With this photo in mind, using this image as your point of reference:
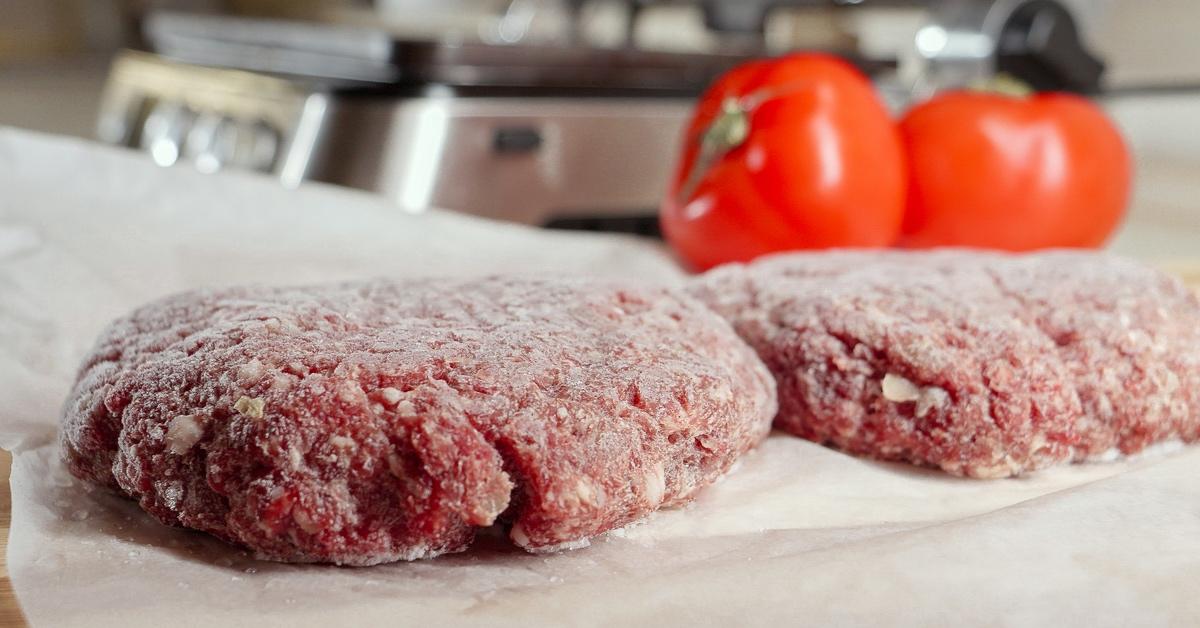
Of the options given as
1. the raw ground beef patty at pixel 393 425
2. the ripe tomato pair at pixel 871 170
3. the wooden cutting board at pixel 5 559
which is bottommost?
the wooden cutting board at pixel 5 559

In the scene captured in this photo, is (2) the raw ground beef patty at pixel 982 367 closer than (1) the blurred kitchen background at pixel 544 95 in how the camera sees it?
Yes

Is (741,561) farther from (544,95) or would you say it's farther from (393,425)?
(544,95)

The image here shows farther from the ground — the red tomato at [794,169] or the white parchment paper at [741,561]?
the red tomato at [794,169]

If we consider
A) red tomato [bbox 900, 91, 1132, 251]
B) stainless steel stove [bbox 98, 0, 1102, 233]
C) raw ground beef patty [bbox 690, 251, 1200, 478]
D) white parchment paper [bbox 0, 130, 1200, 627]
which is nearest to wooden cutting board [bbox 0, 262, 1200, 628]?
white parchment paper [bbox 0, 130, 1200, 627]

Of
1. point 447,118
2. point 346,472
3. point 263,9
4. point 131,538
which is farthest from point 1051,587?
point 263,9

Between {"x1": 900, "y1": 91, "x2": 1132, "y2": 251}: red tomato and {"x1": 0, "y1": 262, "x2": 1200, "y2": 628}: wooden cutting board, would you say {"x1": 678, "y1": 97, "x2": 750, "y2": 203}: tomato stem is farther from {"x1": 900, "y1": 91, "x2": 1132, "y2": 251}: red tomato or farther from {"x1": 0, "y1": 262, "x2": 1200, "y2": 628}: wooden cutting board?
{"x1": 0, "y1": 262, "x2": 1200, "y2": 628}: wooden cutting board

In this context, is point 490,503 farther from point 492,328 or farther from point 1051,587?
point 1051,587

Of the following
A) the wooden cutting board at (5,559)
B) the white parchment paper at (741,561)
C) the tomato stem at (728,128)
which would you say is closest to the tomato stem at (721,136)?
the tomato stem at (728,128)

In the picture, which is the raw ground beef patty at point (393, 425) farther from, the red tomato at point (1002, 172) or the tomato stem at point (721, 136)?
the red tomato at point (1002, 172)
